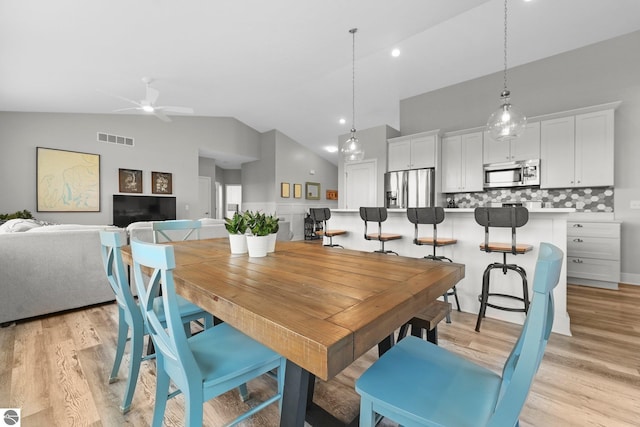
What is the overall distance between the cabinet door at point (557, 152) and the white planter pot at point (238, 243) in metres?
4.75

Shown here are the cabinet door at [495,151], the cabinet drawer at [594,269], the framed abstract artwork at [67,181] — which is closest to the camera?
the cabinet drawer at [594,269]

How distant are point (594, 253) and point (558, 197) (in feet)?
3.20

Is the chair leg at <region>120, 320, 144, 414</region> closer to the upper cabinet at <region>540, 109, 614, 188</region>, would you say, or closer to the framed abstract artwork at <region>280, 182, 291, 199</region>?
the upper cabinet at <region>540, 109, 614, 188</region>

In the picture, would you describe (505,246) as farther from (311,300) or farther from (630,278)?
(630,278)

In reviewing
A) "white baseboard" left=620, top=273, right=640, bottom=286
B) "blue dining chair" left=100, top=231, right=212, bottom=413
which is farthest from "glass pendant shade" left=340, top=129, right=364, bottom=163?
"white baseboard" left=620, top=273, right=640, bottom=286

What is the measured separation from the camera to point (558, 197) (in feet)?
14.0

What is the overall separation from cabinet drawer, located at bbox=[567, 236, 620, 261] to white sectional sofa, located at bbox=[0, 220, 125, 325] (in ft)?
19.4

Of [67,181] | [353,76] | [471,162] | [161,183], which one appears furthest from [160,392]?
[161,183]

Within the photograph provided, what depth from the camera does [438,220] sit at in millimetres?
2760

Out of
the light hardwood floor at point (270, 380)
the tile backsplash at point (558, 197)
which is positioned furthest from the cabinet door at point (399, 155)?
the light hardwood floor at point (270, 380)

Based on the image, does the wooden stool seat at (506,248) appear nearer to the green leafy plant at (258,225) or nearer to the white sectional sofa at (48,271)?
the green leafy plant at (258,225)

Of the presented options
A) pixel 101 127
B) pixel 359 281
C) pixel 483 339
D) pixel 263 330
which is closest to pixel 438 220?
pixel 483 339

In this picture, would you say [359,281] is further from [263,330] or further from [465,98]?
[465,98]

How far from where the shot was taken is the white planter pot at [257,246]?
5.02 feet
